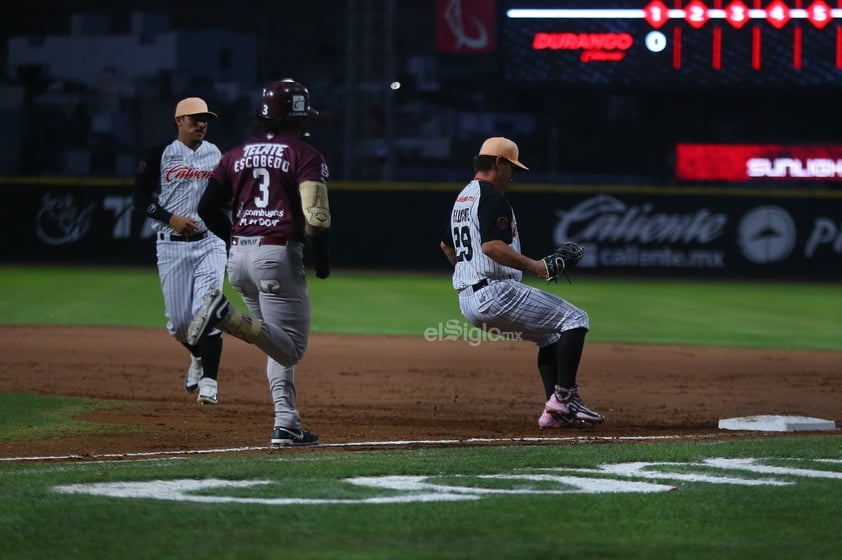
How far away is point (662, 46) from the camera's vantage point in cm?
2109

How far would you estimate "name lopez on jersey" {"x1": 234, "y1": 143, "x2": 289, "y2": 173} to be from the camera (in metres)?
5.89

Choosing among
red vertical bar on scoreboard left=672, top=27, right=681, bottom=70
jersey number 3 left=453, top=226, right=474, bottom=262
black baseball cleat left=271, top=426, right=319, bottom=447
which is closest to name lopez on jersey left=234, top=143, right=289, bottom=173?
black baseball cleat left=271, top=426, right=319, bottom=447

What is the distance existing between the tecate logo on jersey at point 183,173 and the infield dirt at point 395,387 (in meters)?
1.37

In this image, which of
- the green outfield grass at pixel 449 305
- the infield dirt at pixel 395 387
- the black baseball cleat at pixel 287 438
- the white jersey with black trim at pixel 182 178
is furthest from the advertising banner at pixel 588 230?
the black baseball cleat at pixel 287 438

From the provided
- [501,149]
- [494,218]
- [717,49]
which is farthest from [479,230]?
[717,49]

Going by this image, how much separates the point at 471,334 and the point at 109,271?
33.0ft

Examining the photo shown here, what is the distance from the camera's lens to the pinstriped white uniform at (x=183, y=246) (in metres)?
7.70

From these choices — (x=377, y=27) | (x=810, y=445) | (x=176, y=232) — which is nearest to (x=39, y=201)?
(x=377, y=27)

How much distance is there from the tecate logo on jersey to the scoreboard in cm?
1394

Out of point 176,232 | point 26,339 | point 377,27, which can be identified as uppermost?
point 377,27

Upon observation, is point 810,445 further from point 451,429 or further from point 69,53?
point 69,53

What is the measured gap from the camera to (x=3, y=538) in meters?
3.88

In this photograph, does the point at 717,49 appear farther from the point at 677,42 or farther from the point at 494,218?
the point at 494,218
